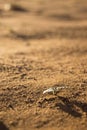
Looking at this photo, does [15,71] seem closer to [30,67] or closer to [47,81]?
[30,67]

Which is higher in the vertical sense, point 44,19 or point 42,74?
point 44,19

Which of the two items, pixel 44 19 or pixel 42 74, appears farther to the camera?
pixel 44 19

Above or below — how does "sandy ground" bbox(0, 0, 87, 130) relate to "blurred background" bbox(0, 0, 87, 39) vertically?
below

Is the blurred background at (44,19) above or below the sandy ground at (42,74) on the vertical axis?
above

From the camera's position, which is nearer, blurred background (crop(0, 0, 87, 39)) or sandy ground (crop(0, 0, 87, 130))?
sandy ground (crop(0, 0, 87, 130))

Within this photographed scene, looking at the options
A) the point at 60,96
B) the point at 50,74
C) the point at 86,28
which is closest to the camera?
the point at 60,96

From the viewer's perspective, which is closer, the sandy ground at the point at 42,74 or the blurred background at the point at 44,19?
the sandy ground at the point at 42,74

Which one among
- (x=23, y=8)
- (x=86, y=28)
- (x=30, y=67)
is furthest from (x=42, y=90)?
(x=23, y=8)

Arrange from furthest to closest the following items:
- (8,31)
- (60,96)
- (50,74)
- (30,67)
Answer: (8,31)
(30,67)
(50,74)
(60,96)
